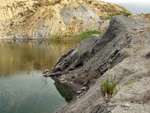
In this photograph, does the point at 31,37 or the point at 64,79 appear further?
the point at 31,37

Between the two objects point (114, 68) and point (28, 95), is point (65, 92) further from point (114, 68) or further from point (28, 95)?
point (114, 68)

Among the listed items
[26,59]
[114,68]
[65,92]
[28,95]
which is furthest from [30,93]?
[26,59]

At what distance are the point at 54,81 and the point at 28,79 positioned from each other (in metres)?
3.25

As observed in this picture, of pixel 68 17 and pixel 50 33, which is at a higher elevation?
pixel 68 17

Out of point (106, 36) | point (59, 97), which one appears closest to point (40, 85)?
point (59, 97)

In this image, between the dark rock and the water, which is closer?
the water

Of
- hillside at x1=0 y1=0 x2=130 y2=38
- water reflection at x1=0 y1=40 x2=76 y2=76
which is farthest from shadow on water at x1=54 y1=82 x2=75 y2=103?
hillside at x1=0 y1=0 x2=130 y2=38

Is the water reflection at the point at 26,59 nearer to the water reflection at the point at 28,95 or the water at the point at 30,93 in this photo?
the water at the point at 30,93

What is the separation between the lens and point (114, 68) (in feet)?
34.6

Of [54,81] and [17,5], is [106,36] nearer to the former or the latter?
[54,81]

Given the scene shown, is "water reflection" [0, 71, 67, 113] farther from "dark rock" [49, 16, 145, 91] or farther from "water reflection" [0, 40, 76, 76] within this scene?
"water reflection" [0, 40, 76, 76]

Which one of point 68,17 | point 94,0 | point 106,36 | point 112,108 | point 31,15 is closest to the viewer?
point 112,108

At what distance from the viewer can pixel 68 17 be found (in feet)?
379

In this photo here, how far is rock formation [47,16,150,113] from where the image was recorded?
650 centimetres
